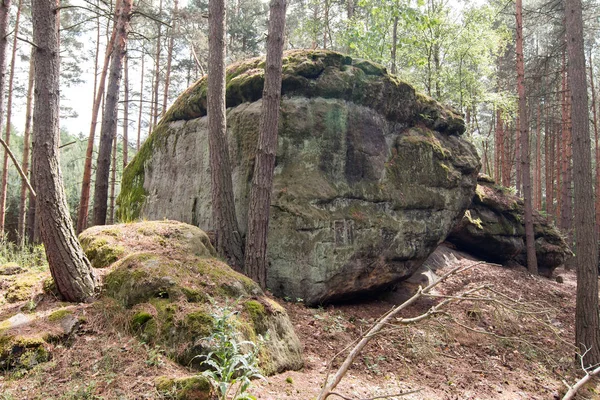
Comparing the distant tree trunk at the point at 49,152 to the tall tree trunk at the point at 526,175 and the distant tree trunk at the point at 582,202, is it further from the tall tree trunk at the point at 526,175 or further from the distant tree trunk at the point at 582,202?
the tall tree trunk at the point at 526,175

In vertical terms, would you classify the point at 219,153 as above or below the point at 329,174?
above

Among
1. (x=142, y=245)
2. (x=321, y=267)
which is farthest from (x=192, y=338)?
(x=321, y=267)

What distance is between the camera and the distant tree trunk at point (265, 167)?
6.24m

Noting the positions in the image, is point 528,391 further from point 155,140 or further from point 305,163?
point 155,140

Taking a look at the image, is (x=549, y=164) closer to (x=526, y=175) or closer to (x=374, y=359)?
(x=526, y=175)

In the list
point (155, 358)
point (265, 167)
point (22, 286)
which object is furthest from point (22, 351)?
point (265, 167)

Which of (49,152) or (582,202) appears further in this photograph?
(582,202)

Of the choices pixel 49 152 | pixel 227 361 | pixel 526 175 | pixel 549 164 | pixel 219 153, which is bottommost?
pixel 227 361

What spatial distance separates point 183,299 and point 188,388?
1.26 metres

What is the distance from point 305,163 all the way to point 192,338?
413cm

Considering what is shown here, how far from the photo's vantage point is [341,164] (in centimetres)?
742

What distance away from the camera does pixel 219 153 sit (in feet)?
21.5

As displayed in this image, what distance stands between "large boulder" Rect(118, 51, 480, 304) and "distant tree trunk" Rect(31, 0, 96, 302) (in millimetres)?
3301

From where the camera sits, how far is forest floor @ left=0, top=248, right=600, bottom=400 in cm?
317
